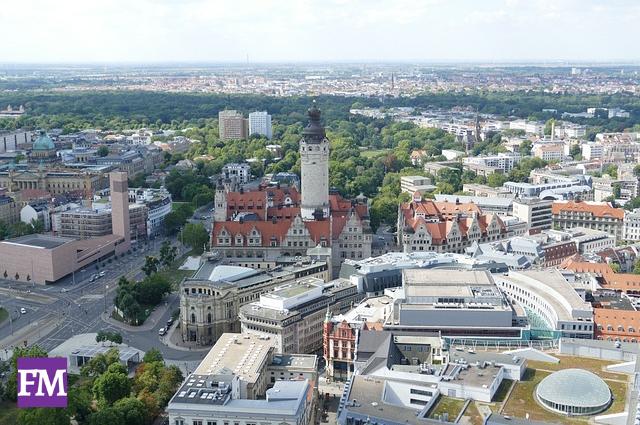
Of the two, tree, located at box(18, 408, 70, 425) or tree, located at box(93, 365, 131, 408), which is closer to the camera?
tree, located at box(18, 408, 70, 425)

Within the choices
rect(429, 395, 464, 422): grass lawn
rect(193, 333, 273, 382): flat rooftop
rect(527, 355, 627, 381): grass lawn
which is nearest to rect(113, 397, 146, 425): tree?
rect(193, 333, 273, 382): flat rooftop

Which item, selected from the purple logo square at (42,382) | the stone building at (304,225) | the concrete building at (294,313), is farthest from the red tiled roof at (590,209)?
the purple logo square at (42,382)

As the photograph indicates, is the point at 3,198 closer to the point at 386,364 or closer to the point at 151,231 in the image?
the point at 151,231

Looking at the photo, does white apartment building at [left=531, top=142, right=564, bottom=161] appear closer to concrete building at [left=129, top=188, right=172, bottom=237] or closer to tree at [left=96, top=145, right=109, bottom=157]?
concrete building at [left=129, top=188, right=172, bottom=237]

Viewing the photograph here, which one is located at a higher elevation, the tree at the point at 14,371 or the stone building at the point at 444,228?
the stone building at the point at 444,228

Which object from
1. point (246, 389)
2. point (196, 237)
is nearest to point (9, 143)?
point (196, 237)

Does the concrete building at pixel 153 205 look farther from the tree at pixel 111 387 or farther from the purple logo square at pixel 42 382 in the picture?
the purple logo square at pixel 42 382

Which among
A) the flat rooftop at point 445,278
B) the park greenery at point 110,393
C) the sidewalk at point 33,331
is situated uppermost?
the flat rooftop at point 445,278
